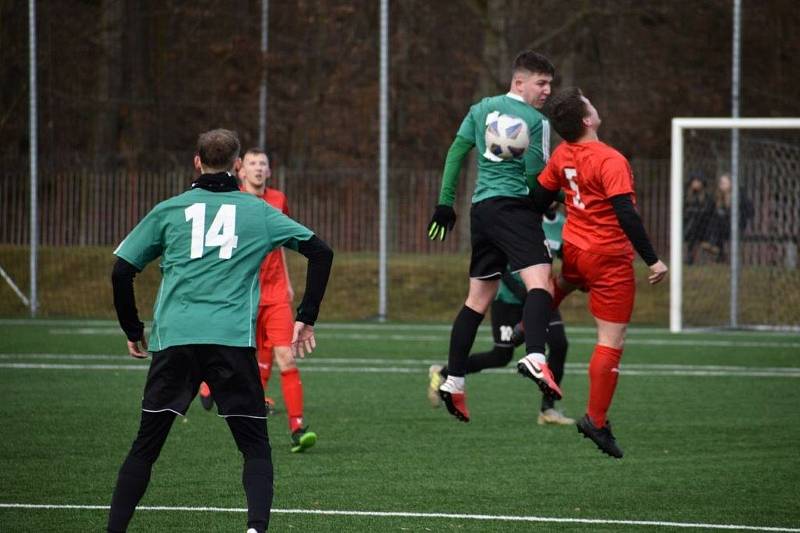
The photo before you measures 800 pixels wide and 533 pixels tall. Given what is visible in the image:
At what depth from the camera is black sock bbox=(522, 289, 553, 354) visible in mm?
8125

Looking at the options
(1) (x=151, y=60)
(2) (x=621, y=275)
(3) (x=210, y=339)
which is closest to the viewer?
(3) (x=210, y=339)

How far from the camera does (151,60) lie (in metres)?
25.8

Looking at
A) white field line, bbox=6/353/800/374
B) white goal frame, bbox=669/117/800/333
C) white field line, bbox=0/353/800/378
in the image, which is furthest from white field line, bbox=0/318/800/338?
white field line, bbox=0/353/800/378

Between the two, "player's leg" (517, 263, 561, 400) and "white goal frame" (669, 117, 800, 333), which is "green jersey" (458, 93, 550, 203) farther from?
"white goal frame" (669, 117, 800, 333)

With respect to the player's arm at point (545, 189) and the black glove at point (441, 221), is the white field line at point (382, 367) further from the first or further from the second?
the player's arm at point (545, 189)

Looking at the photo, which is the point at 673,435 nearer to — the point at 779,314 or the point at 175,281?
the point at 175,281

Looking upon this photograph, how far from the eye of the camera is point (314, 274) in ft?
20.5

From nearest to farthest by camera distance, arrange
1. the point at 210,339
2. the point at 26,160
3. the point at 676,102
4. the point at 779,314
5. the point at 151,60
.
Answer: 1. the point at 210,339
2. the point at 779,314
3. the point at 26,160
4. the point at 151,60
5. the point at 676,102

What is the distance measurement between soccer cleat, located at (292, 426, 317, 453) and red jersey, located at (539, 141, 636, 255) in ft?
7.65

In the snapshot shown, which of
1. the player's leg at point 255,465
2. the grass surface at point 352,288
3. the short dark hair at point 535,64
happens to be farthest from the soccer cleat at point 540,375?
the grass surface at point 352,288

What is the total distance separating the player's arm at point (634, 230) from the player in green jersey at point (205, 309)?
2343 mm

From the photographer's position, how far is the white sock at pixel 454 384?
8727mm

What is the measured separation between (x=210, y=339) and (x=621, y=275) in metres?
3.03

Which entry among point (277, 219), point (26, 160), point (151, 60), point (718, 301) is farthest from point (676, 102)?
point (277, 219)
